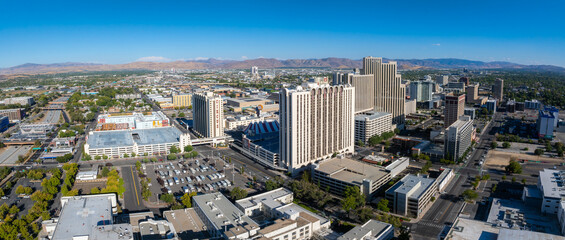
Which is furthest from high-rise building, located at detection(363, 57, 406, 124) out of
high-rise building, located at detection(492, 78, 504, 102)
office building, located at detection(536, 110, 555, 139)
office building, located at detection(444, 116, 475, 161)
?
high-rise building, located at detection(492, 78, 504, 102)

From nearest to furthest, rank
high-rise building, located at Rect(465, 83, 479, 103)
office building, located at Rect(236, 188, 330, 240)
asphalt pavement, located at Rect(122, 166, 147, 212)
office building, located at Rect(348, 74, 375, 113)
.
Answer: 1. office building, located at Rect(236, 188, 330, 240)
2. asphalt pavement, located at Rect(122, 166, 147, 212)
3. office building, located at Rect(348, 74, 375, 113)
4. high-rise building, located at Rect(465, 83, 479, 103)

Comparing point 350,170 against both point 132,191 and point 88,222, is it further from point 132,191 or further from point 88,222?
point 88,222

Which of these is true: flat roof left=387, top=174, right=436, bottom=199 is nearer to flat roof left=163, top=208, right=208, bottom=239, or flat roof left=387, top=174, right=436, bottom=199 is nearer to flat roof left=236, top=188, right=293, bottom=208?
flat roof left=236, top=188, right=293, bottom=208

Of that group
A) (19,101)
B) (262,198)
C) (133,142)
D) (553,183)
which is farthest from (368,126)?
(19,101)

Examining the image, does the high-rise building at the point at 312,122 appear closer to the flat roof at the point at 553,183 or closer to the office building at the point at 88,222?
the office building at the point at 88,222

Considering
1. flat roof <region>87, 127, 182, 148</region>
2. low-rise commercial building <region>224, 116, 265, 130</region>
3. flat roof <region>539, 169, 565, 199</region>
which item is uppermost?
low-rise commercial building <region>224, 116, 265, 130</region>

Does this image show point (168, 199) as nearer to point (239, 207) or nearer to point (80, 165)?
point (239, 207)

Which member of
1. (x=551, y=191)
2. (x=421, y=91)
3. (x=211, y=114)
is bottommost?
(x=551, y=191)
